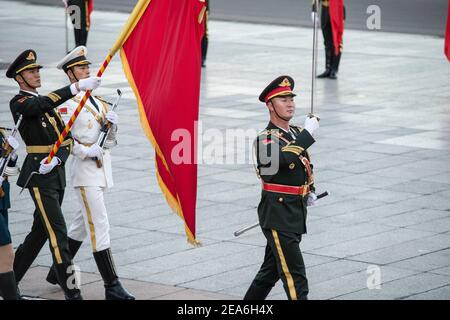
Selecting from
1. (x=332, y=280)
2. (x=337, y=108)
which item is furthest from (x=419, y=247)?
(x=337, y=108)

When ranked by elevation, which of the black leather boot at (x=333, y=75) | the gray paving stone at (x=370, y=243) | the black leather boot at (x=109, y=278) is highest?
the black leather boot at (x=109, y=278)

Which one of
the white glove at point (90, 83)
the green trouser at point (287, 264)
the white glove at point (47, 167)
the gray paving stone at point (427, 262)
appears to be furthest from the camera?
the gray paving stone at point (427, 262)

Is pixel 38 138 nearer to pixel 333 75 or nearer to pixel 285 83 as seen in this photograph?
pixel 285 83

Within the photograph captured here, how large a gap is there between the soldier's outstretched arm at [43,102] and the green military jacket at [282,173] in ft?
5.20

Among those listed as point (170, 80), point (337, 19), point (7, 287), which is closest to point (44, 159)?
point (7, 287)

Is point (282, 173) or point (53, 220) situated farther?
point (53, 220)

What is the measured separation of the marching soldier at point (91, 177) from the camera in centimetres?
848

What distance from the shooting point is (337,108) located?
57.4ft

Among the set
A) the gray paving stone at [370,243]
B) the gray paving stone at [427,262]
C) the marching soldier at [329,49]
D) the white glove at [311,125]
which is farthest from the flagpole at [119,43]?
the marching soldier at [329,49]

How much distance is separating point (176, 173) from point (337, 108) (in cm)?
953

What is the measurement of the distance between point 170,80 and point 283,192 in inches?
52.4

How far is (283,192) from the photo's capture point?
25.5 ft

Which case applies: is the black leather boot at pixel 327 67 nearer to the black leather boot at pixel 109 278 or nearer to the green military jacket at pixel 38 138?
the green military jacket at pixel 38 138
